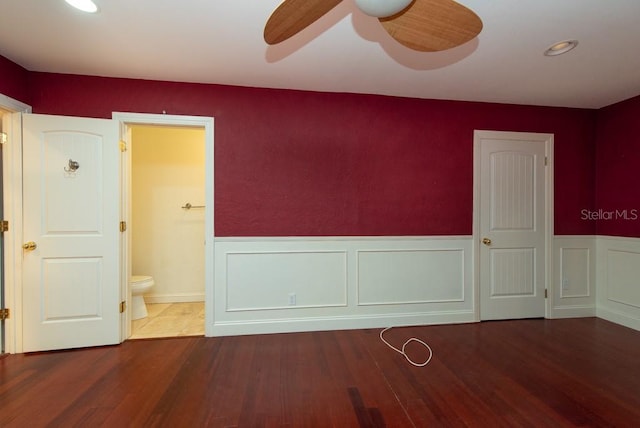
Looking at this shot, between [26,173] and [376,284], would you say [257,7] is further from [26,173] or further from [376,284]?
[376,284]

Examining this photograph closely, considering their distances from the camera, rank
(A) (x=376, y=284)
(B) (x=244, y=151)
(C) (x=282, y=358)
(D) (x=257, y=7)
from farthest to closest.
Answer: (A) (x=376, y=284), (B) (x=244, y=151), (C) (x=282, y=358), (D) (x=257, y=7)

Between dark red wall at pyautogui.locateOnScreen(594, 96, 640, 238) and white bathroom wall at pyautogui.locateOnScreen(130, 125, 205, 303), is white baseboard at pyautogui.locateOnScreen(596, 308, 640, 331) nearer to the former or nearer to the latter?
dark red wall at pyautogui.locateOnScreen(594, 96, 640, 238)

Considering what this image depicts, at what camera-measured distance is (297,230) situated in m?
2.81

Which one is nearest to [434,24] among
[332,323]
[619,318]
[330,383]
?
[330,383]

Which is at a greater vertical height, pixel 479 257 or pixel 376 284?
pixel 479 257

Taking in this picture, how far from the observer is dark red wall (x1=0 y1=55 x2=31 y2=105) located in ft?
7.14

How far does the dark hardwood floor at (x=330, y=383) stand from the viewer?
162 centimetres

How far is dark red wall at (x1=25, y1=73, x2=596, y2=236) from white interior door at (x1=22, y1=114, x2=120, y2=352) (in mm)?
314

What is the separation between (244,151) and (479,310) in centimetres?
293

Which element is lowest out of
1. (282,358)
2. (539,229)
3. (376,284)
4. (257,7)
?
(282,358)

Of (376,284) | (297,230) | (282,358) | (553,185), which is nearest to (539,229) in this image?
(553,185)

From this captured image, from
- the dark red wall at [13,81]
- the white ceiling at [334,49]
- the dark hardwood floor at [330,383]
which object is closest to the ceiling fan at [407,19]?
→ the white ceiling at [334,49]

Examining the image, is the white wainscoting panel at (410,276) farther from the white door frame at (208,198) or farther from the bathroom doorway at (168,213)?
the bathroom doorway at (168,213)

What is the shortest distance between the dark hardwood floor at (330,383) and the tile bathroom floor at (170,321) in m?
0.17
